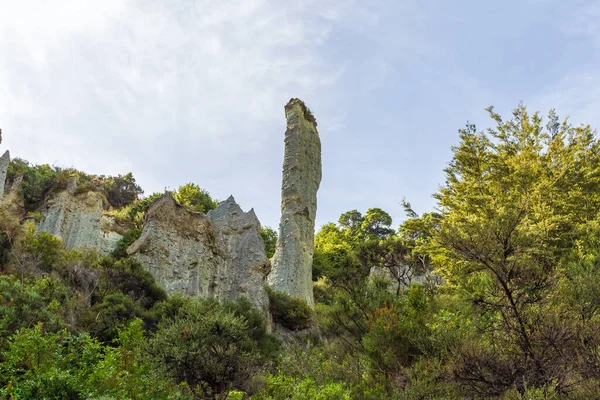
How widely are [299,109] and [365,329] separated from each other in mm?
19562

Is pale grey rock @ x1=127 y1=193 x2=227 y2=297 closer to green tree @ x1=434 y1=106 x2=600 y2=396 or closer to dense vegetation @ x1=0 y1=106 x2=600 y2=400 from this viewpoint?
dense vegetation @ x1=0 y1=106 x2=600 y2=400

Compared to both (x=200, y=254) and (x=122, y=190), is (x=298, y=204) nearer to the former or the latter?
(x=200, y=254)

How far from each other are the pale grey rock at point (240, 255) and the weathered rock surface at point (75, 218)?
7.31 m

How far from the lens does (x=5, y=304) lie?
9.86 metres

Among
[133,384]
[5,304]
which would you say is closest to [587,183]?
[133,384]

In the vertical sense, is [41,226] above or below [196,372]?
above

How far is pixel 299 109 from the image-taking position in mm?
28859

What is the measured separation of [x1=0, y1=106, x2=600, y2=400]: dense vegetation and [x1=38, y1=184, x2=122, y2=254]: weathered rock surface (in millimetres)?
8590

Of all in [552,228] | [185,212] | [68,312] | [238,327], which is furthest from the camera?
[185,212]

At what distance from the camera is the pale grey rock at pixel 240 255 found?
1839 centimetres

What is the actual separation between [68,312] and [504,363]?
9286 millimetres

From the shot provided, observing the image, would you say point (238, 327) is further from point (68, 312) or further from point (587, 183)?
point (587, 183)

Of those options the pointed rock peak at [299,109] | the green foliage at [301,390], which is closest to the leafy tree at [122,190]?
the pointed rock peak at [299,109]

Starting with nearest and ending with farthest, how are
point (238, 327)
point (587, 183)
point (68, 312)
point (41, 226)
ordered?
point (238, 327) < point (68, 312) < point (587, 183) < point (41, 226)
